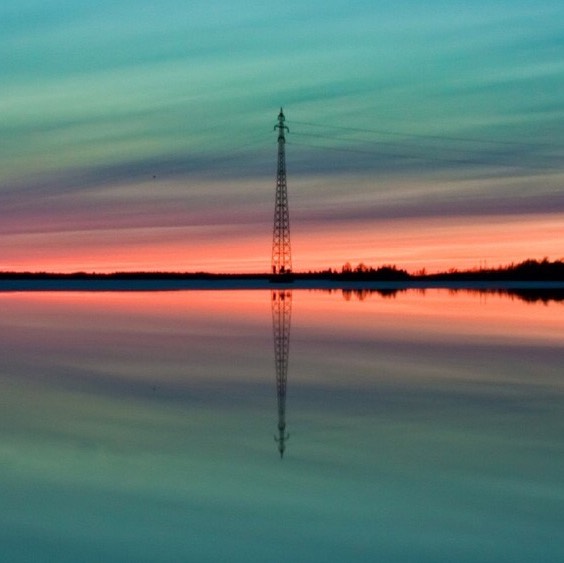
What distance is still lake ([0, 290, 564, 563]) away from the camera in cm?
659

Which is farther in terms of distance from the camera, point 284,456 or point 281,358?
point 281,358

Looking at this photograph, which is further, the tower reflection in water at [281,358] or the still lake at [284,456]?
the tower reflection in water at [281,358]

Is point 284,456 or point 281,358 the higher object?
point 281,358

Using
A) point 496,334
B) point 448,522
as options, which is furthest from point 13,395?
point 496,334

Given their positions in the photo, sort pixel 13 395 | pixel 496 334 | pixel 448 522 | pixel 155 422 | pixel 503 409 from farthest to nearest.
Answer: pixel 496 334
pixel 13 395
pixel 503 409
pixel 155 422
pixel 448 522

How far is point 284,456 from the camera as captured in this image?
355 inches

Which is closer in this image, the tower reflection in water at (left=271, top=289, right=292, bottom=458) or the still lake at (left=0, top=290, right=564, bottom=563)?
the still lake at (left=0, top=290, right=564, bottom=563)

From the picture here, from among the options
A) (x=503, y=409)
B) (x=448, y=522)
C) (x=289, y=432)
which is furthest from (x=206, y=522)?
(x=503, y=409)

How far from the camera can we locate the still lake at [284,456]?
259 inches

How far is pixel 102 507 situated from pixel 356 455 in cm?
267

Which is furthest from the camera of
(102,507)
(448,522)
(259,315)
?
(259,315)

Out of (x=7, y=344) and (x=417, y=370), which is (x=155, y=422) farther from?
(x=7, y=344)

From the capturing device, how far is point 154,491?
7.79 metres

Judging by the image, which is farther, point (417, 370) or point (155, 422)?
point (417, 370)
